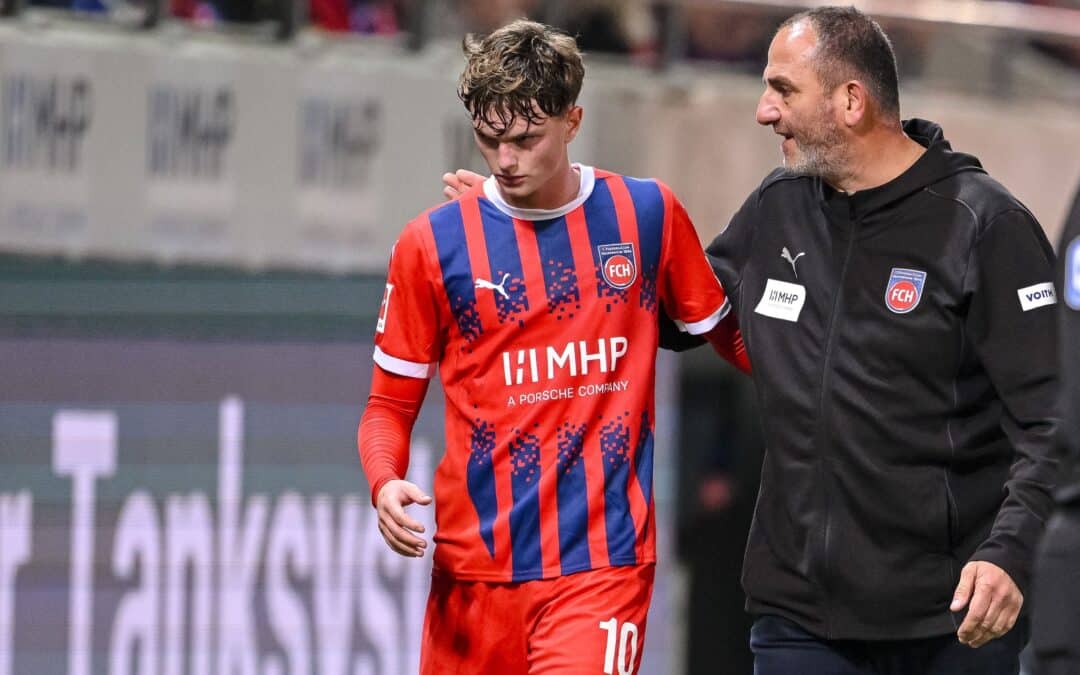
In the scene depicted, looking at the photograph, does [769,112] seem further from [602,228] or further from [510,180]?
[510,180]

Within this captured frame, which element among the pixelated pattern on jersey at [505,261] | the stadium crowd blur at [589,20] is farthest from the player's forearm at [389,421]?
the stadium crowd blur at [589,20]

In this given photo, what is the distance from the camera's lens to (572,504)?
3621 millimetres

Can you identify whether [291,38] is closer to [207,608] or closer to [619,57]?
[619,57]

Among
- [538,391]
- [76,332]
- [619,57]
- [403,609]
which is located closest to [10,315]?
[76,332]

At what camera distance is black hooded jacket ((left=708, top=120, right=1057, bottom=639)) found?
3.38m

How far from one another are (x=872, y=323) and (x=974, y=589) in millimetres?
556

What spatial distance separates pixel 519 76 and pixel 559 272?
408 millimetres

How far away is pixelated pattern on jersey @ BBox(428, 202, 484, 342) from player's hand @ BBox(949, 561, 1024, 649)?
42.0 inches

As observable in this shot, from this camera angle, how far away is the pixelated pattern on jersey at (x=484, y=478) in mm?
3646

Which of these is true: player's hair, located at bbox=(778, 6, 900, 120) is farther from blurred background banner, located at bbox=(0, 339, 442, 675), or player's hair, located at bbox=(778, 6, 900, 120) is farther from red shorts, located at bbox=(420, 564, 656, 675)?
blurred background banner, located at bbox=(0, 339, 442, 675)

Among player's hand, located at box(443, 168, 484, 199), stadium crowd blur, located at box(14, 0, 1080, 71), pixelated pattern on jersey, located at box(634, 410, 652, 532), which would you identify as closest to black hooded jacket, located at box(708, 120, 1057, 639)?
pixelated pattern on jersey, located at box(634, 410, 652, 532)

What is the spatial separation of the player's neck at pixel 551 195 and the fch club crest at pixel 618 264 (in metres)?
0.13

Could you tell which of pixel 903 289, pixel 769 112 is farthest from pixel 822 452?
pixel 769 112

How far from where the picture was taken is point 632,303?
3.70 meters
